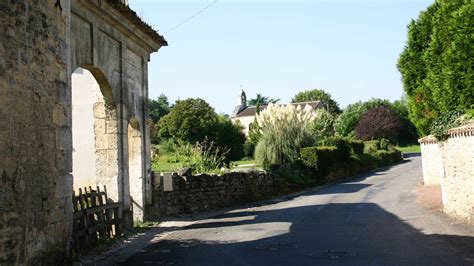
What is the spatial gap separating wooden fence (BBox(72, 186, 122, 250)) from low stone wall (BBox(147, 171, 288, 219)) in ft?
9.03

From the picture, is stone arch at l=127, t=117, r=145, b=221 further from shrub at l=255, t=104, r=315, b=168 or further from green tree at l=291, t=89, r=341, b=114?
green tree at l=291, t=89, r=341, b=114

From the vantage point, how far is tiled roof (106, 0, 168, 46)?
10.5 meters

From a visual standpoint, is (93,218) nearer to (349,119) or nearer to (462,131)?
(462,131)

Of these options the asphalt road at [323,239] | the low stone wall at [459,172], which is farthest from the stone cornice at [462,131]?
the asphalt road at [323,239]

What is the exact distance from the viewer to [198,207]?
15977 millimetres

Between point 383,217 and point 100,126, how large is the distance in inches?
288

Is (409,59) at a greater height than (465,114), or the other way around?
(409,59)

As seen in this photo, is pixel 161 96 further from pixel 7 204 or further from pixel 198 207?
pixel 7 204

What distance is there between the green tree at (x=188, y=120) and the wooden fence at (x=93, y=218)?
32.0 m

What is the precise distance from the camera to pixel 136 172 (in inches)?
509

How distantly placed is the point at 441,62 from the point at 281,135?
10265 mm

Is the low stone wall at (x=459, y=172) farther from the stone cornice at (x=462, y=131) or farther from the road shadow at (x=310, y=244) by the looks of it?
the road shadow at (x=310, y=244)

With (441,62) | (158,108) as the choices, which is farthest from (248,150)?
(158,108)

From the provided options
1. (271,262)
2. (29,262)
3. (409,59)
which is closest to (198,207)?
(271,262)
